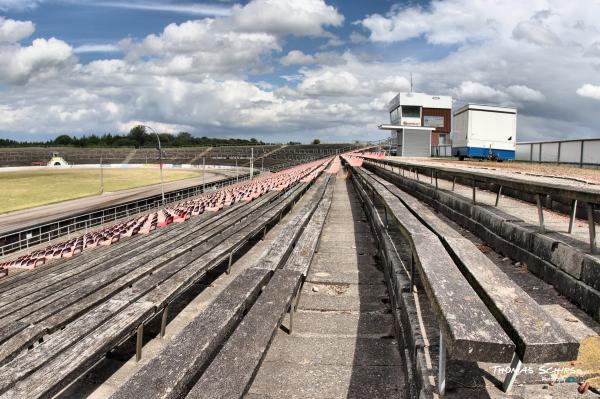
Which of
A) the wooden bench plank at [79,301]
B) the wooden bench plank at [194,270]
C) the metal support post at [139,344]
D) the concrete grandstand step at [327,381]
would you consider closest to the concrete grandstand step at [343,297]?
the wooden bench plank at [194,270]

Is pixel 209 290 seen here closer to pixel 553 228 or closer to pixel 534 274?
pixel 534 274

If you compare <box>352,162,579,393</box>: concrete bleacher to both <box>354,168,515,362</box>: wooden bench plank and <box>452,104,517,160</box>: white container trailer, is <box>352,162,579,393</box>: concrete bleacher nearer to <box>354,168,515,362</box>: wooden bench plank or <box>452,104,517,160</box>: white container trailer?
<box>354,168,515,362</box>: wooden bench plank

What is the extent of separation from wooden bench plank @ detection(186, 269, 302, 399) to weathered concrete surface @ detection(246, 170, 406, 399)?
15.5 inches

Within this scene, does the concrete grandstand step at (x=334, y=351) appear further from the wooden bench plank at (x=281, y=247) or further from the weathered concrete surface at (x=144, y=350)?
the wooden bench plank at (x=281, y=247)

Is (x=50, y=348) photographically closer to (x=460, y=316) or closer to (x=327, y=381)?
(x=327, y=381)

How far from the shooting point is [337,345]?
409 centimetres

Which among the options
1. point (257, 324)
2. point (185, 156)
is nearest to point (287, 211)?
point (257, 324)

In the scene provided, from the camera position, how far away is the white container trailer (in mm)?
29781

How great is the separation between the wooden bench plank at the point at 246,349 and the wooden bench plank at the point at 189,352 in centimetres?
10

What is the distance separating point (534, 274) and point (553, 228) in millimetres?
1298

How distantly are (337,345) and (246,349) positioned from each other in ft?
4.21

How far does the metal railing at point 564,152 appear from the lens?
931 inches

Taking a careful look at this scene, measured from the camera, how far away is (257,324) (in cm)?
352

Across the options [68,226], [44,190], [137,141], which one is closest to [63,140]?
[137,141]
